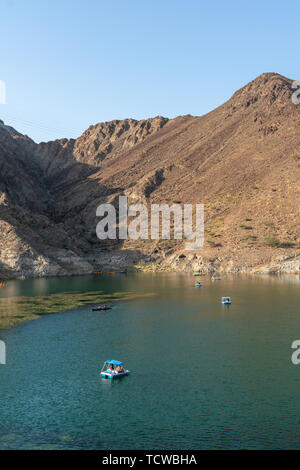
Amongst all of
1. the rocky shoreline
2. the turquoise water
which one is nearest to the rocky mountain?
the rocky shoreline

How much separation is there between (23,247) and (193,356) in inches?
3784

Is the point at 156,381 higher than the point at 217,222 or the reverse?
the reverse

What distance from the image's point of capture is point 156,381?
37.5m

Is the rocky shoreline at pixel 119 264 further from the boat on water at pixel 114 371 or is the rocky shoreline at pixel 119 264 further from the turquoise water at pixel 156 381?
the boat on water at pixel 114 371

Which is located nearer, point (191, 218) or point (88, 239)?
point (191, 218)

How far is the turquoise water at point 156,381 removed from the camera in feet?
91.2

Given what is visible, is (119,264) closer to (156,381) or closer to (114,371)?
(114,371)

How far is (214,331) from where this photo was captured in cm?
5638

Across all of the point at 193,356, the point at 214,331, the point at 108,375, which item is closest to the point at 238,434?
the point at 108,375

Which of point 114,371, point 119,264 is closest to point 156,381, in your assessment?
point 114,371

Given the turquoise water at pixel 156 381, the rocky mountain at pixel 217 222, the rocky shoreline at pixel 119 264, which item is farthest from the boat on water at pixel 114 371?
the rocky mountain at pixel 217 222
